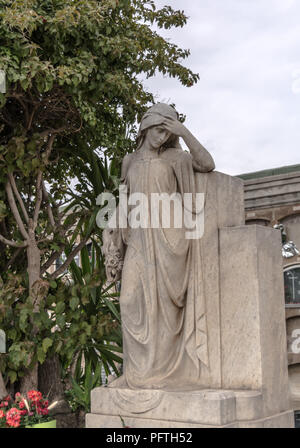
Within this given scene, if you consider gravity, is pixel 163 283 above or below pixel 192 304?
above

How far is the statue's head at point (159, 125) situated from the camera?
3.94m

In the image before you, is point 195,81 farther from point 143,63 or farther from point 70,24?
point 70,24

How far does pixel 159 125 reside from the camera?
394 cm

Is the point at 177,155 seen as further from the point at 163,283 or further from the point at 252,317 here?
the point at 252,317

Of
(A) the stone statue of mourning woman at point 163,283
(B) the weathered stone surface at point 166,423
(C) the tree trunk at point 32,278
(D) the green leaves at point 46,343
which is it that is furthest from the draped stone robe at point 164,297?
(C) the tree trunk at point 32,278

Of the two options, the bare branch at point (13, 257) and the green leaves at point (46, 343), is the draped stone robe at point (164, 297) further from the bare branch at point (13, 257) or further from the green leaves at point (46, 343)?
the bare branch at point (13, 257)

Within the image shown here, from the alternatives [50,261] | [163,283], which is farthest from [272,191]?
[163,283]

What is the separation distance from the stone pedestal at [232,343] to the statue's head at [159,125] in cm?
35

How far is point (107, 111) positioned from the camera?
5512mm

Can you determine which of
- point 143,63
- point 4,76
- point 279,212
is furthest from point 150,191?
point 279,212

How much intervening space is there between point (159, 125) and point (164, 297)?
3.85ft

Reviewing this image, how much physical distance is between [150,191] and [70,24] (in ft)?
4.76

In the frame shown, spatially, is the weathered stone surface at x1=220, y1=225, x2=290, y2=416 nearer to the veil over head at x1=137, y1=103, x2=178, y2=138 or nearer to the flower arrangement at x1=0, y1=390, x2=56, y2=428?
the veil over head at x1=137, y1=103, x2=178, y2=138

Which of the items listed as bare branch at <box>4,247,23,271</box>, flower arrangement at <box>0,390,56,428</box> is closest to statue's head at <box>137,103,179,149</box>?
bare branch at <box>4,247,23,271</box>
